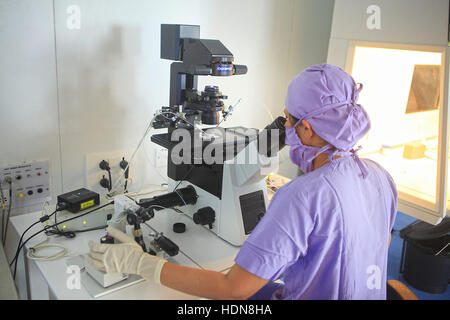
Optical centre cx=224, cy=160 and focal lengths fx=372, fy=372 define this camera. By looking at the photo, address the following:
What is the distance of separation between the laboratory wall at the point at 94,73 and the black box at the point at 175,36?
0.80ft

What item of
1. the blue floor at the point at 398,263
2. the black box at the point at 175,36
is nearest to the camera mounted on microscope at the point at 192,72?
the black box at the point at 175,36

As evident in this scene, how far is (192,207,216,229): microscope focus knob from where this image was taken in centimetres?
146

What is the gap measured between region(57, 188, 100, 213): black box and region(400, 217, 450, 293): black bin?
1.96m

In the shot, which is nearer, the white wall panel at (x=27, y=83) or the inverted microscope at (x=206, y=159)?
the inverted microscope at (x=206, y=159)

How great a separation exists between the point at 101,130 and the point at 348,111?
4.06 feet

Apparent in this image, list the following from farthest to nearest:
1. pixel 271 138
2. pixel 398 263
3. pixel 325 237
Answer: pixel 398 263, pixel 271 138, pixel 325 237

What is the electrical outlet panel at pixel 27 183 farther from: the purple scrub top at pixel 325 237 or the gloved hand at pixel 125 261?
the purple scrub top at pixel 325 237

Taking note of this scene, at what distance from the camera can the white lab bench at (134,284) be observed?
3.74ft

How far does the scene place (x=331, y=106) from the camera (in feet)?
3.34

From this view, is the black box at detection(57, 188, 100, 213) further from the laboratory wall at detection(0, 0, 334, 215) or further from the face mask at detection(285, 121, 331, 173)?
the face mask at detection(285, 121, 331, 173)

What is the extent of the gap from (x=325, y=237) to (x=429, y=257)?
1720 mm

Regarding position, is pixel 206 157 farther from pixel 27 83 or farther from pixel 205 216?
pixel 27 83

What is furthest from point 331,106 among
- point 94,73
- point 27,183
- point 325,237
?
point 27,183

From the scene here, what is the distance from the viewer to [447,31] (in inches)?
70.2
